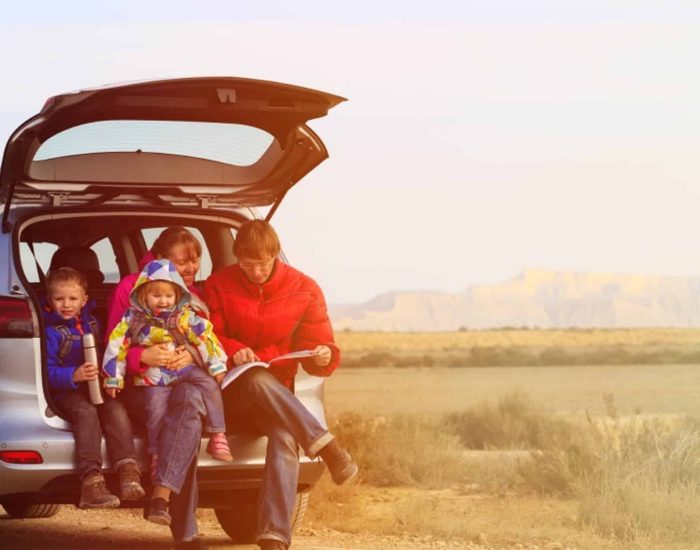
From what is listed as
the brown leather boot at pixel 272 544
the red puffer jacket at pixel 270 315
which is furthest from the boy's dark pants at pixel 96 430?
the brown leather boot at pixel 272 544

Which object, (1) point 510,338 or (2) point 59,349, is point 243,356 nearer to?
(2) point 59,349

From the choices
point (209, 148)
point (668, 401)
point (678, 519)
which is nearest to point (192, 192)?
point (209, 148)

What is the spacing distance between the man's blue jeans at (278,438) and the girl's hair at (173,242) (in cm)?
81

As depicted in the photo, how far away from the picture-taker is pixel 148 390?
7746 mm

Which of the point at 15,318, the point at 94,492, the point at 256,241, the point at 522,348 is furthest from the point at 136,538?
the point at 522,348

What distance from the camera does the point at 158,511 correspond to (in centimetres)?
750

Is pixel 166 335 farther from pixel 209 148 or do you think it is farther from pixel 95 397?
pixel 209 148

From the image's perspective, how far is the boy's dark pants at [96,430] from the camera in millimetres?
7535

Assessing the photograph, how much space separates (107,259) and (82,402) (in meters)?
2.18

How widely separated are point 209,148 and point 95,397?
1895 millimetres

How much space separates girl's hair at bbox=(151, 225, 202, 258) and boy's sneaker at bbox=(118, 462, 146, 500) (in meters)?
1.22

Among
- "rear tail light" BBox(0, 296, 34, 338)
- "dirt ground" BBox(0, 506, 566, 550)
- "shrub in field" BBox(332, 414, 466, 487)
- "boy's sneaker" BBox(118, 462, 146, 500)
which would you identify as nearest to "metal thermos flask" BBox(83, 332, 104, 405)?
"rear tail light" BBox(0, 296, 34, 338)

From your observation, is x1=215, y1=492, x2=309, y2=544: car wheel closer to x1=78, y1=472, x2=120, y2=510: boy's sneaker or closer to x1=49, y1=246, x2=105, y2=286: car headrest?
x1=49, y1=246, x2=105, y2=286: car headrest

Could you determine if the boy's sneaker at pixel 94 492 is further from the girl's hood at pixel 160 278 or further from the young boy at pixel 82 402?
the girl's hood at pixel 160 278
